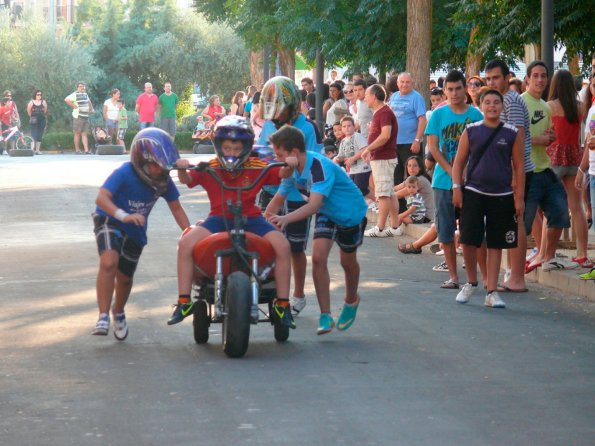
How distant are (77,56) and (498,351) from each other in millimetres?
46602

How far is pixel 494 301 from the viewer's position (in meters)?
11.2

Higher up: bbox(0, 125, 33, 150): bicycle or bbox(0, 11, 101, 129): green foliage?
bbox(0, 11, 101, 129): green foliage

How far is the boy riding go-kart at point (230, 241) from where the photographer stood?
28.9ft

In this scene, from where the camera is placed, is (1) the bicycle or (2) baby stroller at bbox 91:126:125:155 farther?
(1) the bicycle

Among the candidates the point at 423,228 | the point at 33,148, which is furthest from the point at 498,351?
the point at 33,148

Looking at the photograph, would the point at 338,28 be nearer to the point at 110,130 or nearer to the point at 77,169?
the point at 77,169

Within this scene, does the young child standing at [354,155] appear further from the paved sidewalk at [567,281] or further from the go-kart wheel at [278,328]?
the go-kart wheel at [278,328]

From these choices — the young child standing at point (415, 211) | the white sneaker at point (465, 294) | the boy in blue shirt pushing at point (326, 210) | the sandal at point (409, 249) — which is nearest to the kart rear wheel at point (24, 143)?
the young child standing at point (415, 211)

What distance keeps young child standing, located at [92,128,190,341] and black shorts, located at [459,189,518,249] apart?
285cm

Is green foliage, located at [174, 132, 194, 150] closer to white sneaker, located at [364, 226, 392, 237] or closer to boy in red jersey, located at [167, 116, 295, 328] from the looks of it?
white sneaker, located at [364, 226, 392, 237]

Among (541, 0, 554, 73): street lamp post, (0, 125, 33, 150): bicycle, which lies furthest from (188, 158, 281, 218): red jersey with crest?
(0, 125, 33, 150): bicycle

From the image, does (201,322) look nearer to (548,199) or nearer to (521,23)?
(548,199)

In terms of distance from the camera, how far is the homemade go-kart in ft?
28.2

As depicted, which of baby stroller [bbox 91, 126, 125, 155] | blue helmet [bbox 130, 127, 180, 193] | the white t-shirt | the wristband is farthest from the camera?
the white t-shirt
